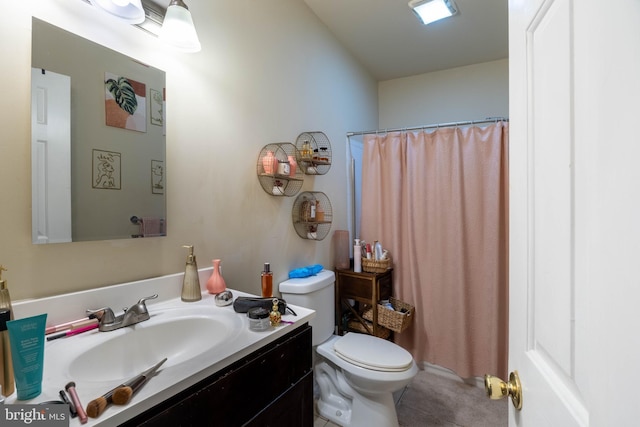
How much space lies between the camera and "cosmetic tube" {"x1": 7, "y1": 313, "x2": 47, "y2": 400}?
563 mm

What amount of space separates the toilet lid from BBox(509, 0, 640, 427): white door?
89 cm

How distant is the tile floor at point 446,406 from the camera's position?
1.75 metres

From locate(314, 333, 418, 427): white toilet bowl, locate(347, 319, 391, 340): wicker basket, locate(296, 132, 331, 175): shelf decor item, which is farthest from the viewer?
locate(347, 319, 391, 340): wicker basket

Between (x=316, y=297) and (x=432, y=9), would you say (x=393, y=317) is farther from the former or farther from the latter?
(x=432, y=9)

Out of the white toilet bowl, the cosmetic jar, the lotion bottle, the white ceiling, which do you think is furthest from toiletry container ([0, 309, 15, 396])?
the white ceiling

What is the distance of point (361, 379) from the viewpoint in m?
1.50

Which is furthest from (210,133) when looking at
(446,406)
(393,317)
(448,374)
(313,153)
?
(448,374)

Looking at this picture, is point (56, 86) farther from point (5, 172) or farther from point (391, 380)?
point (391, 380)

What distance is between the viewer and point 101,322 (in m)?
0.89

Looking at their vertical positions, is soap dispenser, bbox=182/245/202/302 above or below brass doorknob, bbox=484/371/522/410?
above

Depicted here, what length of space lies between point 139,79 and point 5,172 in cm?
52

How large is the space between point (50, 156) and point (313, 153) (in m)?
1.29

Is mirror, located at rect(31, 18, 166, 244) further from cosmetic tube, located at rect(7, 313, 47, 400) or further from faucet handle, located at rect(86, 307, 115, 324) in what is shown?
cosmetic tube, located at rect(7, 313, 47, 400)

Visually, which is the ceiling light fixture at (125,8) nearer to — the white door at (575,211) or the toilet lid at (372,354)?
the white door at (575,211)
